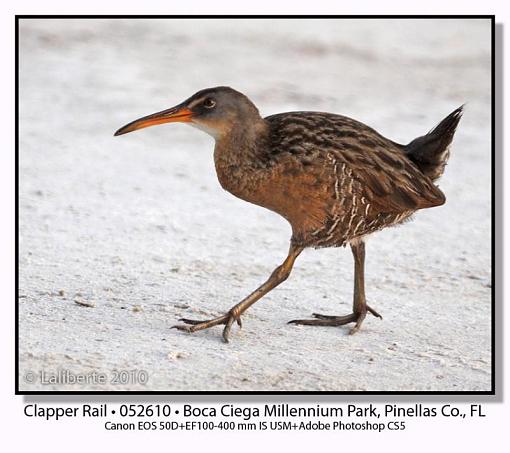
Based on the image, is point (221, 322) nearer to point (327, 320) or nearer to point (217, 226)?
point (327, 320)

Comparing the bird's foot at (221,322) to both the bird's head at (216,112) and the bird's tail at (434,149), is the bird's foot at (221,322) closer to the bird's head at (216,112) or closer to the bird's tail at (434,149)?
the bird's head at (216,112)

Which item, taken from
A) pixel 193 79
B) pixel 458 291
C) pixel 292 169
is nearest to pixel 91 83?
pixel 193 79

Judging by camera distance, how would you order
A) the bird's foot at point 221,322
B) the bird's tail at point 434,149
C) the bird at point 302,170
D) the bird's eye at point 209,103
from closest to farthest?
the bird at point 302,170, the bird's eye at point 209,103, the bird's foot at point 221,322, the bird's tail at point 434,149

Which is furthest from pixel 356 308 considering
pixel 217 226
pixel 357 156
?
pixel 217 226

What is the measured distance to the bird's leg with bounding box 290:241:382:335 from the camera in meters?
7.18

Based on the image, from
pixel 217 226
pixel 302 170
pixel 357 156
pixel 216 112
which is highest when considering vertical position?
pixel 216 112

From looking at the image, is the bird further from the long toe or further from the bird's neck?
the long toe

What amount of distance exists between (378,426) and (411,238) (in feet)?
13.2

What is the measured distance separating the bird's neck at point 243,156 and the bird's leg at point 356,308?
1.10 m

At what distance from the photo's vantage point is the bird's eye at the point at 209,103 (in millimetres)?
6535

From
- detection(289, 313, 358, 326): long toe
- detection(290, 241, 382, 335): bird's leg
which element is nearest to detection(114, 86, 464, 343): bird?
detection(290, 241, 382, 335): bird's leg

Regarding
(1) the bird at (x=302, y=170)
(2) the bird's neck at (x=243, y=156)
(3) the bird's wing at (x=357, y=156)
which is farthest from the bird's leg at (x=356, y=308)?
(2) the bird's neck at (x=243, y=156)

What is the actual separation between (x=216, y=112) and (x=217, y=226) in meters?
3.11

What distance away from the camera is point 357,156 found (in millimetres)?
6609
